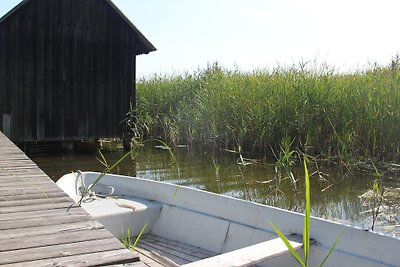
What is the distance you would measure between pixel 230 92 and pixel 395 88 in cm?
365

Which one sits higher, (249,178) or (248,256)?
(248,256)

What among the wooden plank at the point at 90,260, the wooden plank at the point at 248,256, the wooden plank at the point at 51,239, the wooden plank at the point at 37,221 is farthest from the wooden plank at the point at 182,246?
the wooden plank at the point at 90,260

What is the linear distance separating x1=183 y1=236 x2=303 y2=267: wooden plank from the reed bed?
347cm

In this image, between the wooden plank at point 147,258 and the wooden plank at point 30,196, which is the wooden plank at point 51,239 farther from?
the wooden plank at point 147,258

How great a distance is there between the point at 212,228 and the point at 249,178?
13.4 feet

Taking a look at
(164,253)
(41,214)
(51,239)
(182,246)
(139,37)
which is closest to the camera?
(51,239)

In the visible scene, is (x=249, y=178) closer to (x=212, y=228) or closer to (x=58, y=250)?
Answer: (x=212, y=228)

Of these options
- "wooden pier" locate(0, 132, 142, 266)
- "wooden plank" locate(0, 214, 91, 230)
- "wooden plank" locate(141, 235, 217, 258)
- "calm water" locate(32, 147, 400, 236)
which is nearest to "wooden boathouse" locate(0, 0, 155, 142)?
"calm water" locate(32, 147, 400, 236)

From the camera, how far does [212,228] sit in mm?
4152

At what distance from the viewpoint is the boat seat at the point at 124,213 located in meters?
4.38

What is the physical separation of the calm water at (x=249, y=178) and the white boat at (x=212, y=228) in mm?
869

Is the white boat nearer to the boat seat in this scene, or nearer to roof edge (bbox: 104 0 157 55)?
the boat seat

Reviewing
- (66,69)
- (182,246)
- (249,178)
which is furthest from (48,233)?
(66,69)

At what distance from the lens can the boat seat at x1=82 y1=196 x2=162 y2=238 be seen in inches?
173
